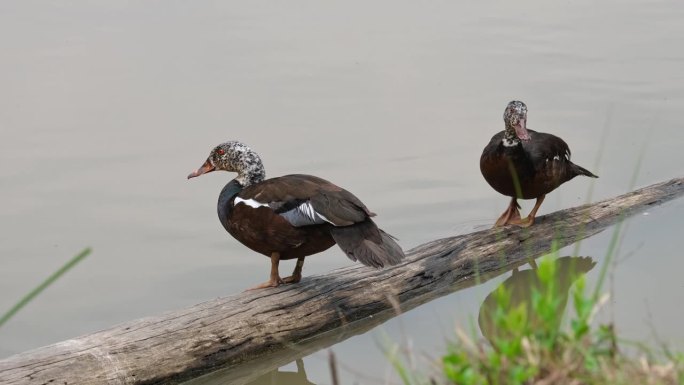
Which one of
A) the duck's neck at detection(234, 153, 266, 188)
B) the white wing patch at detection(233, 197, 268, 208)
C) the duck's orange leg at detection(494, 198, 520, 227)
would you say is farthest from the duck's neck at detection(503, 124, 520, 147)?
the white wing patch at detection(233, 197, 268, 208)

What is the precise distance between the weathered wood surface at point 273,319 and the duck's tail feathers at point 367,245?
1.53ft

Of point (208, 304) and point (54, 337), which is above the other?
point (208, 304)

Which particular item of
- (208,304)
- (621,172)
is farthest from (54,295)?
(621,172)

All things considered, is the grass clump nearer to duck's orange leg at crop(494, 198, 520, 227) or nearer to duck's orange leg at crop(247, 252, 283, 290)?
duck's orange leg at crop(247, 252, 283, 290)

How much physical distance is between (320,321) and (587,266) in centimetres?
206

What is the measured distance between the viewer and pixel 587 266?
6.98 meters

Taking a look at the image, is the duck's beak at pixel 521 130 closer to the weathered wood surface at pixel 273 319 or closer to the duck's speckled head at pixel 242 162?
the weathered wood surface at pixel 273 319

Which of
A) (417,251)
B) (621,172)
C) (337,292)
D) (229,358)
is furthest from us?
(621,172)

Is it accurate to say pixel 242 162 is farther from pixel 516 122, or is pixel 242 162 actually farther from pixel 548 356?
pixel 548 356

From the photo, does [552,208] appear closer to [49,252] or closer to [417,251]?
[417,251]

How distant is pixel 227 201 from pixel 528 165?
2.03 meters

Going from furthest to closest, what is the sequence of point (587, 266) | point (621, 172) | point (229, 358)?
point (621, 172)
point (587, 266)
point (229, 358)

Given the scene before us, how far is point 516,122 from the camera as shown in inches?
271

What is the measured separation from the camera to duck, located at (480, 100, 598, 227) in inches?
270
